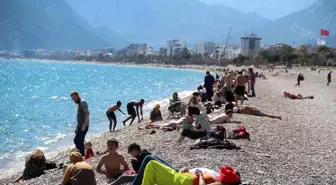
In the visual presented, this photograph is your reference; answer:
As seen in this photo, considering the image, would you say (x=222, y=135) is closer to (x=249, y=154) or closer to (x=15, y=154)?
(x=249, y=154)

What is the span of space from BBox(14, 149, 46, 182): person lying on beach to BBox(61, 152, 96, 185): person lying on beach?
3.17 meters

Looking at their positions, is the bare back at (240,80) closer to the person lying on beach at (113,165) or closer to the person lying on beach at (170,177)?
the person lying on beach at (113,165)

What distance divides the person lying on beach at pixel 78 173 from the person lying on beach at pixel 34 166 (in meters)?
3.17

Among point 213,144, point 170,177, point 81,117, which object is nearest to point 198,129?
point 213,144

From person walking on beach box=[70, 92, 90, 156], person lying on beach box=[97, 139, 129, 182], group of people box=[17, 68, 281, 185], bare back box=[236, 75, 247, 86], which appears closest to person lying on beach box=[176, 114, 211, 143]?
group of people box=[17, 68, 281, 185]

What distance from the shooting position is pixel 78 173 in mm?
7012

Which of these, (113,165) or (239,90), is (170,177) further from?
(239,90)

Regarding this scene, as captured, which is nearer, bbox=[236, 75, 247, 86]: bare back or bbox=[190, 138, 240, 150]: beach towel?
bbox=[190, 138, 240, 150]: beach towel

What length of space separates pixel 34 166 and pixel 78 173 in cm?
344

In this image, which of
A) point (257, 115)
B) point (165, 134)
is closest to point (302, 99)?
point (257, 115)

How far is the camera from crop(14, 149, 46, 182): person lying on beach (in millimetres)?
10023

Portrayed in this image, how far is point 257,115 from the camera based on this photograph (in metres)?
16.1

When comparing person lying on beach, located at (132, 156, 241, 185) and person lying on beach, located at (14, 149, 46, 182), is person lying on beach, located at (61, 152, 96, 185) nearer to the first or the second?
person lying on beach, located at (132, 156, 241, 185)

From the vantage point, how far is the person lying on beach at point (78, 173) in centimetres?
700
